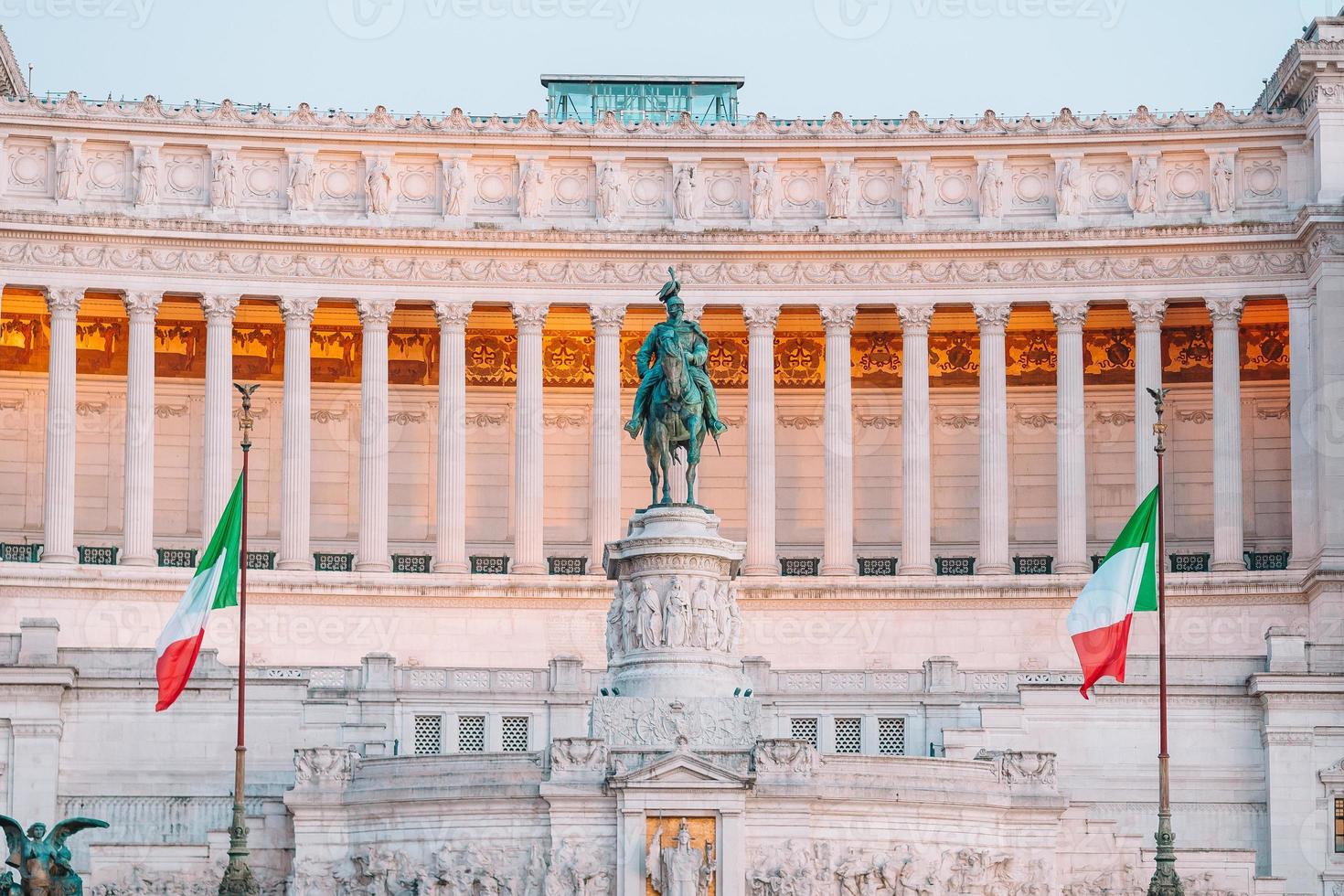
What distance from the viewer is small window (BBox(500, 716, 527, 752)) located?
91.8 metres

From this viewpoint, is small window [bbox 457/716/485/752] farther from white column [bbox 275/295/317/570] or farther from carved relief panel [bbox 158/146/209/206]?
carved relief panel [bbox 158/146/209/206]

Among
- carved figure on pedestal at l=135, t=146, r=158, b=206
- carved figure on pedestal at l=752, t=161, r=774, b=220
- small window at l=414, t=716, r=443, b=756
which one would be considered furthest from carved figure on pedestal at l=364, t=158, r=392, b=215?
small window at l=414, t=716, r=443, b=756

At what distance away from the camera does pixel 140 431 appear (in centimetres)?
10944

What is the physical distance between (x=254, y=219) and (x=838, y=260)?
1964 centimetres

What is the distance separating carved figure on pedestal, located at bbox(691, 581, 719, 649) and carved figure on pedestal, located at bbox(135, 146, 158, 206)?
3813cm

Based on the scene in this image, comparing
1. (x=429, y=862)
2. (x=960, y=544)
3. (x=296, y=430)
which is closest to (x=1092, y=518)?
(x=960, y=544)

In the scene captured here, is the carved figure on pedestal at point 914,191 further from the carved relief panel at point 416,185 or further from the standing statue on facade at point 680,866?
the standing statue on facade at point 680,866

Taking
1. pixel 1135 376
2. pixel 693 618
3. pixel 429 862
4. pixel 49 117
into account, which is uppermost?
pixel 49 117

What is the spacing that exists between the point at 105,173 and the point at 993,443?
3100 centimetres

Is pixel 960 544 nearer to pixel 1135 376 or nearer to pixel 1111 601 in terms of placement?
pixel 1135 376

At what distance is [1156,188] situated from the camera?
112312 mm

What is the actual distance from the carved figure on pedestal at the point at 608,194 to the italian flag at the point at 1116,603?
34.9m

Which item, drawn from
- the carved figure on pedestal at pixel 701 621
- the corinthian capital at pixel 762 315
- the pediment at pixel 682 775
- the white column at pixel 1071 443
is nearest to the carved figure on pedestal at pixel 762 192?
the corinthian capital at pixel 762 315

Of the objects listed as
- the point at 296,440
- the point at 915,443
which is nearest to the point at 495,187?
the point at 296,440
